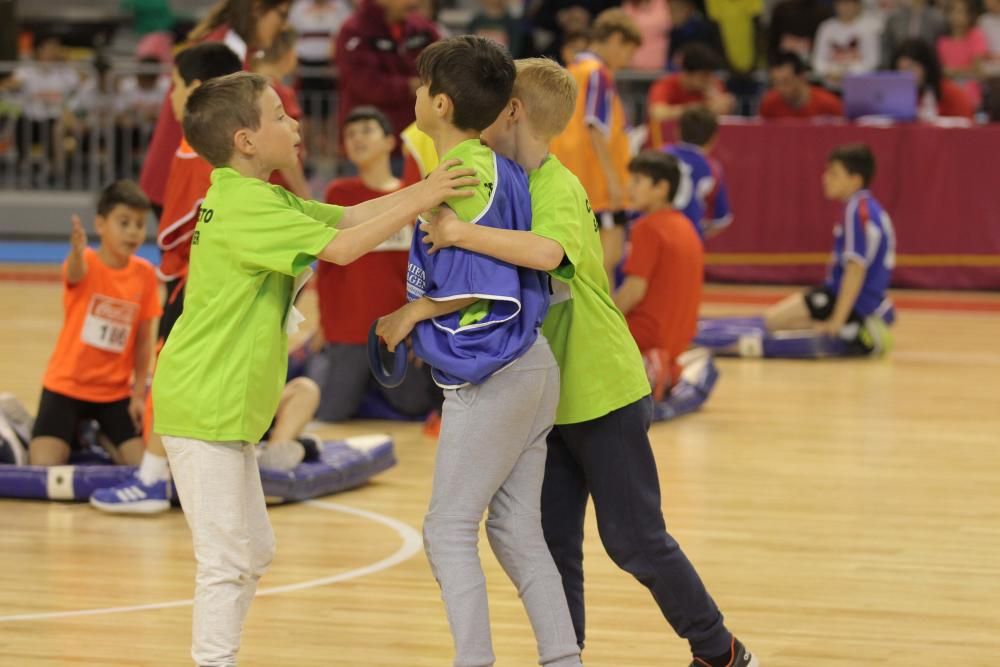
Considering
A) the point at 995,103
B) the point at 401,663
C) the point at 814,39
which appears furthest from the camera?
the point at 814,39

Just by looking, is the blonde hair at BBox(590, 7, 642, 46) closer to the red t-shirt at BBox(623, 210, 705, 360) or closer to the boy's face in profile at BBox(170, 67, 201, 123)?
the red t-shirt at BBox(623, 210, 705, 360)

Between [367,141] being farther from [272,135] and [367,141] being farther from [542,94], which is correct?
[542,94]

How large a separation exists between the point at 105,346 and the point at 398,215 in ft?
10.0

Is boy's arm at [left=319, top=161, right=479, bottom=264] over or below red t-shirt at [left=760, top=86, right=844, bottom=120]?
over

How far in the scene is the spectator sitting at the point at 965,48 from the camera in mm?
14242

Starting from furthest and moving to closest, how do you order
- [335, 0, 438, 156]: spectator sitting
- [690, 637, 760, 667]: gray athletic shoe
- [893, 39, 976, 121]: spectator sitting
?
[893, 39, 976, 121]: spectator sitting
[335, 0, 438, 156]: spectator sitting
[690, 637, 760, 667]: gray athletic shoe

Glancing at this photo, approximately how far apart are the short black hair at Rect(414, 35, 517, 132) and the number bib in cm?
303

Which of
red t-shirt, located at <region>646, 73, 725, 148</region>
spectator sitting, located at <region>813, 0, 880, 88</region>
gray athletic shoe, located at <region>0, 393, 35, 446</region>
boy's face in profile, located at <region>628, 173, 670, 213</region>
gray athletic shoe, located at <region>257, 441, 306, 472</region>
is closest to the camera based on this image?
gray athletic shoe, located at <region>257, 441, 306, 472</region>

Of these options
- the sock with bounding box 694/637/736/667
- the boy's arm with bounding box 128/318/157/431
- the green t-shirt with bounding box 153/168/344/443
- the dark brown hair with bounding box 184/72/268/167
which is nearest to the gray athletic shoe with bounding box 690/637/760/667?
the sock with bounding box 694/637/736/667

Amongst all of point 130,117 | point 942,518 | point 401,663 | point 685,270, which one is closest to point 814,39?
point 130,117

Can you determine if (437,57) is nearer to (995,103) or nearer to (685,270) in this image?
(685,270)

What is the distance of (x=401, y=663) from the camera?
4.39 meters

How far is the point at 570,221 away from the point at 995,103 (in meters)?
10.3

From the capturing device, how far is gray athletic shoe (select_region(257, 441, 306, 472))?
629 cm
